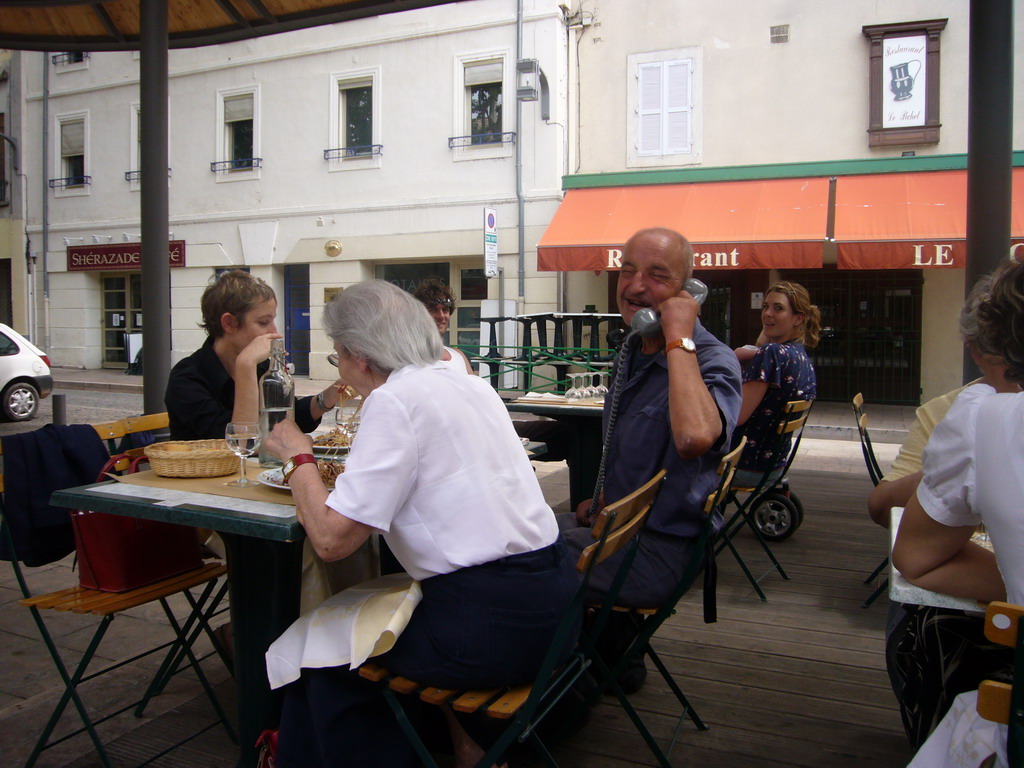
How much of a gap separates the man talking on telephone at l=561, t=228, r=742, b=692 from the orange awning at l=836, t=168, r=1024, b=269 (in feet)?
30.3

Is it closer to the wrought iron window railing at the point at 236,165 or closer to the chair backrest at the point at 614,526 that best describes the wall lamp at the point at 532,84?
the wrought iron window railing at the point at 236,165

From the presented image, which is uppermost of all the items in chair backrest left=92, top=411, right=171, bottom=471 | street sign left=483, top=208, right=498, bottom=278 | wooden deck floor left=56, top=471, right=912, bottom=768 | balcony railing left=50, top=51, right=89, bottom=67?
balcony railing left=50, top=51, right=89, bottom=67

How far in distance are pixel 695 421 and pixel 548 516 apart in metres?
0.57

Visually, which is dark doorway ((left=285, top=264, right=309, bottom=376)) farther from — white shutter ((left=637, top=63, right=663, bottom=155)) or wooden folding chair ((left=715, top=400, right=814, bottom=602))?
wooden folding chair ((left=715, top=400, right=814, bottom=602))

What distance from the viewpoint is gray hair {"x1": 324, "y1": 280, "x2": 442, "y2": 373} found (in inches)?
77.2

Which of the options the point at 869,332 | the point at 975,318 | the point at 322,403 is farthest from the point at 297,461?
the point at 869,332

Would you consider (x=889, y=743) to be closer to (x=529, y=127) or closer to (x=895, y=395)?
(x=895, y=395)

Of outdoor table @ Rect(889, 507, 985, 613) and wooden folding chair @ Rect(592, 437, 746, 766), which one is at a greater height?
outdoor table @ Rect(889, 507, 985, 613)

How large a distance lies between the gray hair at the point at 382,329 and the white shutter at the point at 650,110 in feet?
41.7

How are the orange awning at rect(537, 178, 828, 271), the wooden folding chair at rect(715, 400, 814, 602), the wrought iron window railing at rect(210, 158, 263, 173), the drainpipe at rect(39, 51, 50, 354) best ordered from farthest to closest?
the drainpipe at rect(39, 51, 50, 354)
the wrought iron window railing at rect(210, 158, 263, 173)
the orange awning at rect(537, 178, 828, 271)
the wooden folding chair at rect(715, 400, 814, 602)

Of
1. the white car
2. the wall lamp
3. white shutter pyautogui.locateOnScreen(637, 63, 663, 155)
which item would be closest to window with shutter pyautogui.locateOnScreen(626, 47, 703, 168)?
white shutter pyautogui.locateOnScreen(637, 63, 663, 155)

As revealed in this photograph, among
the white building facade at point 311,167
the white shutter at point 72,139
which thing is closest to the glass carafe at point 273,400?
the white building facade at point 311,167

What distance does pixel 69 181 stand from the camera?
19234mm

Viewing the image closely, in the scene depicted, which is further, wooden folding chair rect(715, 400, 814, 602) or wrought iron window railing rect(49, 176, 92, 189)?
wrought iron window railing rect(49, 176, 92, 189)
